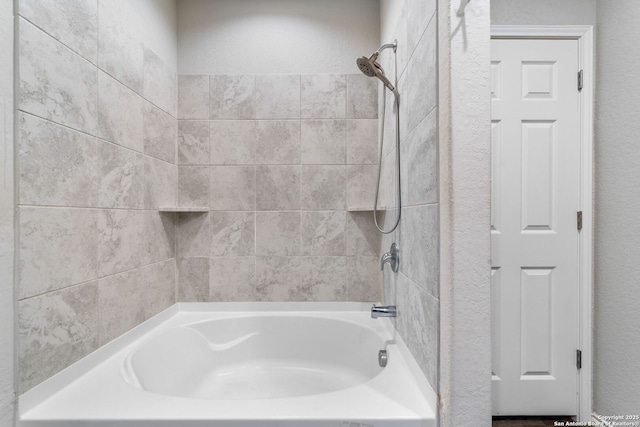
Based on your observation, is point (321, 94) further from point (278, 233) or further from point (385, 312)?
point (385, 312)

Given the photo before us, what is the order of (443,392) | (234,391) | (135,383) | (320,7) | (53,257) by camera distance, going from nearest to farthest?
1. (443,392)
2. (53,257)
3. (135,383)
4. (234,391)
5. (320,7)

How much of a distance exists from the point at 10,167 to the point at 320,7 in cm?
178

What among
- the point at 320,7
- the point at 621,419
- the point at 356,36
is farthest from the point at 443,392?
the point at 320,7

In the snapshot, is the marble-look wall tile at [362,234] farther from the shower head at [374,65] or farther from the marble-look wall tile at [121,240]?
the marble-look wall tile at [121,240]

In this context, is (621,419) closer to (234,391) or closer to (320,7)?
(234,391)

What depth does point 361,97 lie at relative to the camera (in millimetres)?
1891

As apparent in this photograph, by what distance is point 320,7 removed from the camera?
1883 millimetres

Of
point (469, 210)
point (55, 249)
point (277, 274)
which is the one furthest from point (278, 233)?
point (469, 210)

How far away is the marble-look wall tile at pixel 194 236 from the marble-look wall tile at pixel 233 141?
374mm

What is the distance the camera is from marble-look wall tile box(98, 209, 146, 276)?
1.21 m

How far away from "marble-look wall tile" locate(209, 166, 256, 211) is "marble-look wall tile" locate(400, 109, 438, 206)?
3.27 ft

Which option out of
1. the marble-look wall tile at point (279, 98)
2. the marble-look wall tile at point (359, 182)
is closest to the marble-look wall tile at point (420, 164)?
the marble-look wall tile at point (359, 182)

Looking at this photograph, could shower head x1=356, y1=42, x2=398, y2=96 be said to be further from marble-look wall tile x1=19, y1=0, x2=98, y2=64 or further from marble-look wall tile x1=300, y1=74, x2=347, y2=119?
marble-look wall tile x1=19, y1=0, x2=98, y2=64

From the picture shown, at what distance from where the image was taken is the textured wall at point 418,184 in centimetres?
87
